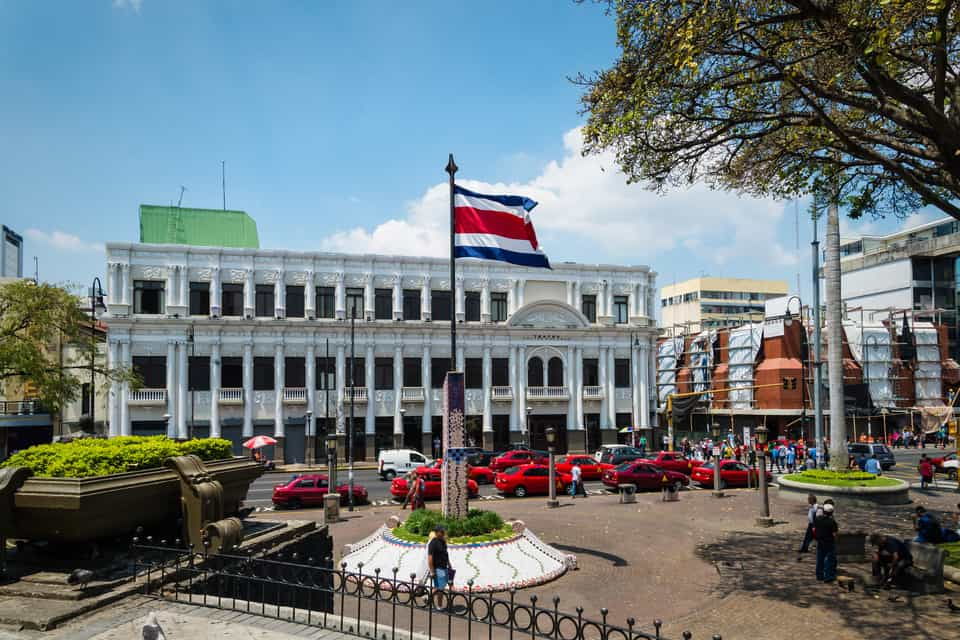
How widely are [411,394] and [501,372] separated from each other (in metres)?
7.01

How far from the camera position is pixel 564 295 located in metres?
52.8

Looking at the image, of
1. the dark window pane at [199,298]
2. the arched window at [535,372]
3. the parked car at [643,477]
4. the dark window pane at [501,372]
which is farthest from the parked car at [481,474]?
the dark window pane at [199,298]

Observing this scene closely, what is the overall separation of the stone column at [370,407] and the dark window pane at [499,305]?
375 inches

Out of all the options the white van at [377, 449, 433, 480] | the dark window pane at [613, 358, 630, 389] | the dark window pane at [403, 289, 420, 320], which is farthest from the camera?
the dark window pane at [613, 358, 630, 389]

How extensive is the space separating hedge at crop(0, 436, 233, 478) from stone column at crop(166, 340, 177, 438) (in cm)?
3541

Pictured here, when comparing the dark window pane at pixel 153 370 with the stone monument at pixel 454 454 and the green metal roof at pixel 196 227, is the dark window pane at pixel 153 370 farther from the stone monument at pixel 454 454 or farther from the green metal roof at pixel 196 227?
the stone monument at pixel 454 454

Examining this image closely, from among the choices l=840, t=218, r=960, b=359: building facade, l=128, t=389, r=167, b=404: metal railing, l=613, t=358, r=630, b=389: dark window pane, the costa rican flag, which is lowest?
l=128, t=389, r=167, b=404: metal railing

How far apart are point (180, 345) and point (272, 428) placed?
26.8ft

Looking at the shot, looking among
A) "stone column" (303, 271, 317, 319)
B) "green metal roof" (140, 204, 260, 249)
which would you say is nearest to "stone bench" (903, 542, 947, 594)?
"stone column" (303, 271, 317, 319)

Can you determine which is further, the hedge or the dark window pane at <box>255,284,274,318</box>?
the dark window pane at <box>255,284,274,318</box>

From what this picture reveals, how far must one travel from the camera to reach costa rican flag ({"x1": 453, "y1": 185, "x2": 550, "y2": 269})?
55.5ft

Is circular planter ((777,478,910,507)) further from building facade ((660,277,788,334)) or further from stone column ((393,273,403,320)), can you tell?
building facade ((660,277,788,334))

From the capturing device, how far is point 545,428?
5162cm

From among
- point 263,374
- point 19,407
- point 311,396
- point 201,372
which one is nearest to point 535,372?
point 311,396
